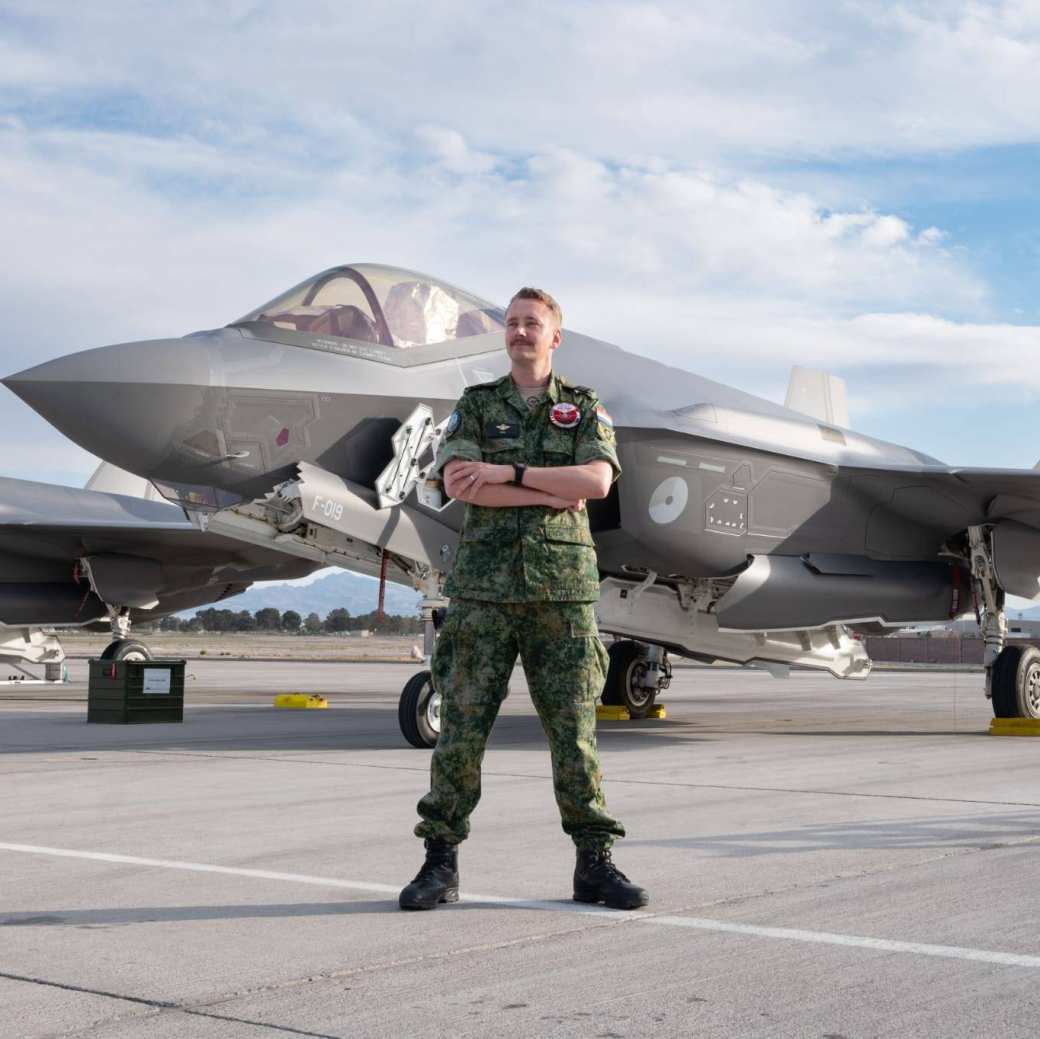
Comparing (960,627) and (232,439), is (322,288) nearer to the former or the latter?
(232,439)

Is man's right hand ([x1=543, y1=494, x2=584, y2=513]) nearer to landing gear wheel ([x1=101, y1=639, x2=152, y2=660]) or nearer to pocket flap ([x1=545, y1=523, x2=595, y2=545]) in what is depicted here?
pocket flap ([x1=545, y1=523, x2=595, y2=545])

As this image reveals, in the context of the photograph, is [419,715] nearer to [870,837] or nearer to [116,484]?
[870,837]

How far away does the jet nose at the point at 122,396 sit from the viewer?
867cm

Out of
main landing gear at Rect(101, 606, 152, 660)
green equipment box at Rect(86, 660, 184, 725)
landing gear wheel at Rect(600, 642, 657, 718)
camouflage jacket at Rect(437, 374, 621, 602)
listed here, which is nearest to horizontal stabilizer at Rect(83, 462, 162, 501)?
main landing gear at Rect(101, 606, 152, 660)

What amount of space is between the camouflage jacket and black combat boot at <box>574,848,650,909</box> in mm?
873

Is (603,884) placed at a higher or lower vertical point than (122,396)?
lower

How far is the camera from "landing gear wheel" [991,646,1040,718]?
501 inches

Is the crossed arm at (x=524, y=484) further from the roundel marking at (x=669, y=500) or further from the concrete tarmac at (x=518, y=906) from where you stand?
the roundel marking at (x=669, y=500)

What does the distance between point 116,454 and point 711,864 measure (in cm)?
546

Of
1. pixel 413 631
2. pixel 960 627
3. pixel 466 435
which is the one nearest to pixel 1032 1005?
pixel 466 435

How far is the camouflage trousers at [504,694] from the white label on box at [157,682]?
1078 centimetres

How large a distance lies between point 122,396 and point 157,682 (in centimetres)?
672

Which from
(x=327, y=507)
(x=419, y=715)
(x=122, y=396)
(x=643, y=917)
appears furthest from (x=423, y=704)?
(x=643, y=917)

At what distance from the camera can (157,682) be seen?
48.3 feet
